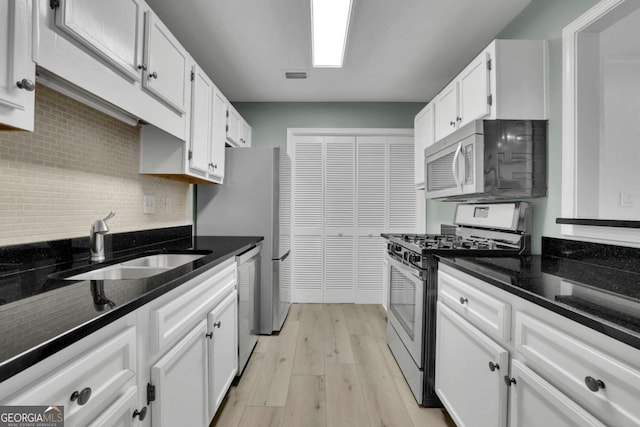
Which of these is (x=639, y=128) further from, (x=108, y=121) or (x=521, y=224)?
(x=108, y=121)

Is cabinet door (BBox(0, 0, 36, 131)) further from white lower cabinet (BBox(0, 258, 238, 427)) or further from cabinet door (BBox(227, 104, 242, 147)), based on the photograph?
cabinet door (BBox(227, 104, 242, 147))

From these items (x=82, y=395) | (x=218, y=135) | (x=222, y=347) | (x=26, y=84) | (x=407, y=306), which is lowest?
(x=222, y=347)

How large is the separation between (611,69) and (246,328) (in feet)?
Answer: 9.04

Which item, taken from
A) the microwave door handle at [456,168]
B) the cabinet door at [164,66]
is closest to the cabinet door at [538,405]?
the microwave door handle at [456,168]

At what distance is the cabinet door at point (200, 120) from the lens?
2.09m

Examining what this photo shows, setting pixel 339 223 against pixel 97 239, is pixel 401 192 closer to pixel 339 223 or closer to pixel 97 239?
pixel 339 223

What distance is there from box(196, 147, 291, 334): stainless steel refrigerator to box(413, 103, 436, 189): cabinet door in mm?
1411

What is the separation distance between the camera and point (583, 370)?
837 millimetres

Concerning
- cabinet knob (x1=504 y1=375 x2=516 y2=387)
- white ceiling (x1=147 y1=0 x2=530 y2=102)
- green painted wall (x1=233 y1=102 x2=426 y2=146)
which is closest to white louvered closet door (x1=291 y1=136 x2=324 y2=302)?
green painted wall (x1=233 y1=102 x2=426 y2=146)

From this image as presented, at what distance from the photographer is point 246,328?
2.31 meters

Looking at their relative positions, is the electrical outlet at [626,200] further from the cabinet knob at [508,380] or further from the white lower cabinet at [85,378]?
the white lower cabinet at [85,378]

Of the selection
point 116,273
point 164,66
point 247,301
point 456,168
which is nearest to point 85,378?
point 116,273

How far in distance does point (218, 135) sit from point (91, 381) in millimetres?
2146

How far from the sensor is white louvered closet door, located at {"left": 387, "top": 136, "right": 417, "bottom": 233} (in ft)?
12.7
